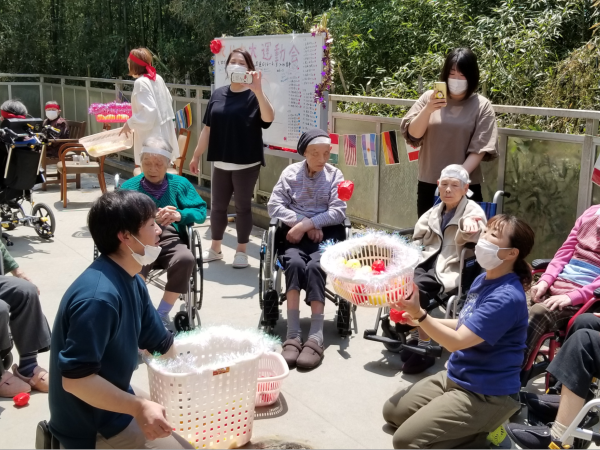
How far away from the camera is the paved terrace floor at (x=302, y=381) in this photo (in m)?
3.38

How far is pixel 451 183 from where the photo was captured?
167 inches

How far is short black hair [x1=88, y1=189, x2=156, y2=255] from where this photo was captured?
2.59 metres

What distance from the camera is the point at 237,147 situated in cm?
610

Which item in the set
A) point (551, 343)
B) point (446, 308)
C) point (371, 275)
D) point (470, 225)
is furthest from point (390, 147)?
point (371, 275)

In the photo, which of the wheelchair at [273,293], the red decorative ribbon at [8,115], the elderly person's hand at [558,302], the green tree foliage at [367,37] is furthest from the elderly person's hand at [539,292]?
the red decorative ribbon at [8,115]

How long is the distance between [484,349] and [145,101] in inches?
201

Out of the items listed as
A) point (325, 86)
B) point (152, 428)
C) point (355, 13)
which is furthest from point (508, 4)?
point (152, 428)

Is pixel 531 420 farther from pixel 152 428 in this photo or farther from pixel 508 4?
pixel 508 4

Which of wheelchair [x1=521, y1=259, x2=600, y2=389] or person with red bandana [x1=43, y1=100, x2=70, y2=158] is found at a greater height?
person with red bandana [x1=43, y1=100, x2=70, y2=158]

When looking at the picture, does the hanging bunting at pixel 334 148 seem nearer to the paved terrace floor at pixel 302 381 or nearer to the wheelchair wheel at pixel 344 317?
the paved terrace floor at pixel 302 381

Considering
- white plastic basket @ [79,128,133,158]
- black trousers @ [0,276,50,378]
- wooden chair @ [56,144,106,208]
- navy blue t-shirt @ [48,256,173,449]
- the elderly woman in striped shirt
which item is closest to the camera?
navy blue t-shirt @ [48,256,173,449]

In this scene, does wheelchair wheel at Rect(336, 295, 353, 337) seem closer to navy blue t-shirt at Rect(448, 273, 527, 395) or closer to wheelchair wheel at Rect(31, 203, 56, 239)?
navy blue t-shirt at Rect(448, 273, 527, 395)

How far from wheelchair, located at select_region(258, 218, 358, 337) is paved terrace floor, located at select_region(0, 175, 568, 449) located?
0.13 meters

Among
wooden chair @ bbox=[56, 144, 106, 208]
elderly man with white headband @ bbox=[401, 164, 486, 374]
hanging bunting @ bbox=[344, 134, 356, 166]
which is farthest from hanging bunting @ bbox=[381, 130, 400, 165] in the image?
wooden chair @ bbox=[56, 144, 106, 208]
